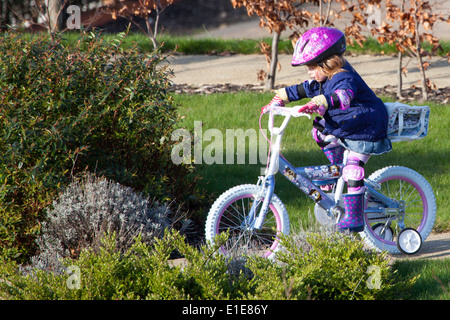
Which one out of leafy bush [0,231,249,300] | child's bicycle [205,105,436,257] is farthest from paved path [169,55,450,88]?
leafy bush [0,231,249,300]

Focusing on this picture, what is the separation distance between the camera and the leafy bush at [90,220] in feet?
15.4

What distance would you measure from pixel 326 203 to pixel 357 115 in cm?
72

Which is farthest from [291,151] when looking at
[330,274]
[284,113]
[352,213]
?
[330,274]

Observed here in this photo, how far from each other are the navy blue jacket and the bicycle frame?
248 millimetres

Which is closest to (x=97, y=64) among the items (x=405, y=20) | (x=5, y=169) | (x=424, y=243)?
(x=5, y=169)

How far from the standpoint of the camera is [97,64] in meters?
5.30

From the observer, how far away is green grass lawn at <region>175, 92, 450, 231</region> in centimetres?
616

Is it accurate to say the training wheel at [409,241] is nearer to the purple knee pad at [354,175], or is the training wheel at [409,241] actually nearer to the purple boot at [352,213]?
the purple boot at [352,213]

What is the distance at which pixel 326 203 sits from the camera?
15.9ft

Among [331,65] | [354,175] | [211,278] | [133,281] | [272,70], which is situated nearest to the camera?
[211,278]

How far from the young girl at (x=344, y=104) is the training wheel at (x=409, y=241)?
0.40 metres

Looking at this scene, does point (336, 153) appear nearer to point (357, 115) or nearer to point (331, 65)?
point (357, 115)
